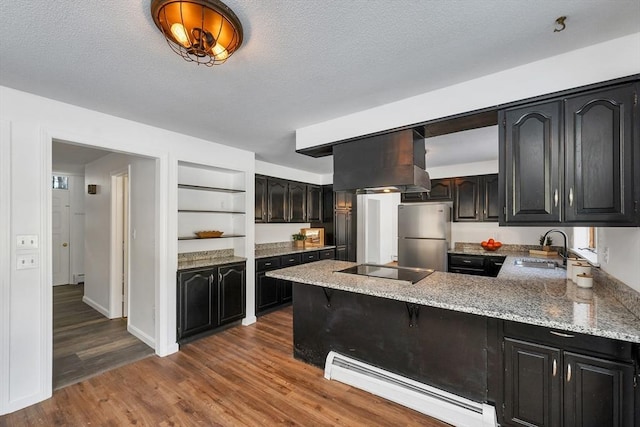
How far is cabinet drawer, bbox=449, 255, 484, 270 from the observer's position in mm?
4473

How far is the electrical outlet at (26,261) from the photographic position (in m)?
2.22

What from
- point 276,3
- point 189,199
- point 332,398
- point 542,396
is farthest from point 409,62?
point 189,199

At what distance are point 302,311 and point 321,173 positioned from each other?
380 cm

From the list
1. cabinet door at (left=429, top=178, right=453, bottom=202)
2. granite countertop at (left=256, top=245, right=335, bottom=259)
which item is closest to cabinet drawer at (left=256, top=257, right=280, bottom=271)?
granite countertop at (left=256, top=245, right=335, bottom=259)

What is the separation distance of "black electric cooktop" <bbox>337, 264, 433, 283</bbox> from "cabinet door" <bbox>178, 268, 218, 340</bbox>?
175 centimetres

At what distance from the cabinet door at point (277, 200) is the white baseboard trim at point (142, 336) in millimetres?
2285

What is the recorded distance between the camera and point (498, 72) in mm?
1949

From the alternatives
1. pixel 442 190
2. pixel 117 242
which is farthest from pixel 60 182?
pixel 442 190

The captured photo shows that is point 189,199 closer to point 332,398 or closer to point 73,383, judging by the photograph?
point 73,383

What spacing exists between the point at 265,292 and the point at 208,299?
998 millimetres

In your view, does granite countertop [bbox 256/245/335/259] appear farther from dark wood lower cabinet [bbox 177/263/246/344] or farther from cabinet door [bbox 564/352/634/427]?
cabinet door [bbox 564/352/634/427]

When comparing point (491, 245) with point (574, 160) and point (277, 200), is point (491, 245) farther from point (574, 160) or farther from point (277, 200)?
point (277, 200)

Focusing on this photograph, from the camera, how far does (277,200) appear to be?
4.91m

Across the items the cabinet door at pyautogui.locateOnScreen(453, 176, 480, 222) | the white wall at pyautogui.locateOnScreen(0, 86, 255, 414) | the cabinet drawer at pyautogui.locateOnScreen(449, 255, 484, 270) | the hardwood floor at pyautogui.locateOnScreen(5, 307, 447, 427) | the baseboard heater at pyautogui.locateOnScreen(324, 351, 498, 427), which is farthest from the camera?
the cabinet door at pyautogui.locateOnScreen(453, 176, 480, 222)
